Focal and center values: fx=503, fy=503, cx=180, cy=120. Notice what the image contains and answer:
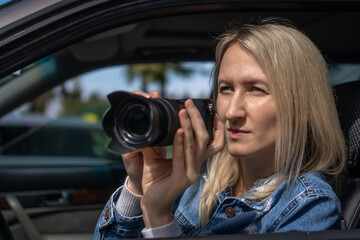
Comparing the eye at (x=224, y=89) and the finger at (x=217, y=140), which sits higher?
the eye at (x=224, y=89)

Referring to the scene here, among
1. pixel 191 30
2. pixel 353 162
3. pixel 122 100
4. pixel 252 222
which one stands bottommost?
pixel 252 222

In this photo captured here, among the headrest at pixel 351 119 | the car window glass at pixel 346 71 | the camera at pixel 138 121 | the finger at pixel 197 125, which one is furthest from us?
the car window glass at pixel 346 71

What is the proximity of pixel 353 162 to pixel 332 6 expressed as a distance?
0.54m

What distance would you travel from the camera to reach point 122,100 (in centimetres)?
117

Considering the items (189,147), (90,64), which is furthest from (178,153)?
(90,64)

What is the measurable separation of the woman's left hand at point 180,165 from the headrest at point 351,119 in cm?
50

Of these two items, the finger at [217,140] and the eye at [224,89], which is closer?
the finger at [217,140]

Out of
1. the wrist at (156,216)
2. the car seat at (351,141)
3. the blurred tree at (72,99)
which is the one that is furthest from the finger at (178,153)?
the blurred tree at (72,99)

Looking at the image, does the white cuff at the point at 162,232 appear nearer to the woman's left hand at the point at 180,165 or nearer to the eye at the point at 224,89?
the woman's left hand at the point at 180,165

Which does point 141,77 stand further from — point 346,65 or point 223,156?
point 223,156

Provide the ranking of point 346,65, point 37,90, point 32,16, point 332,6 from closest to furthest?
1. point 32,16
2. point 332,6
3. point 37,90
4. point 346,65

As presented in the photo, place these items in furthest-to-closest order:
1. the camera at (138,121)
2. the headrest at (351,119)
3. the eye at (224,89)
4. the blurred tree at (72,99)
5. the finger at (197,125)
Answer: the blurred tree at (72,99) → the headrest at (351,119) → the eye at (224,89) → the finger at (197,125) → the camera at (138,121)

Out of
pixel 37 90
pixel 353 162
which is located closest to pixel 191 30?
pixel 37 90

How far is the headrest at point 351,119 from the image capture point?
1580mm
